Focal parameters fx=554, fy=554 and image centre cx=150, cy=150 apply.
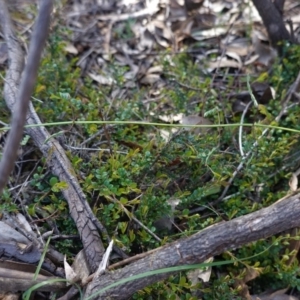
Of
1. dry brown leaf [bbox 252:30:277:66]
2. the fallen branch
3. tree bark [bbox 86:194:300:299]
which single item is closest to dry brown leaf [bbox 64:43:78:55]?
the fallen branch

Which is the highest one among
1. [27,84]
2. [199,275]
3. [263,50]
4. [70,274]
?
[27,84]

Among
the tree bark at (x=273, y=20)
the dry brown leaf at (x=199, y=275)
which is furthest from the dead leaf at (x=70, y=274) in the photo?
the tree bark at (x=273, y=20)

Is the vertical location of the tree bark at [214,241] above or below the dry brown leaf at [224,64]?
above

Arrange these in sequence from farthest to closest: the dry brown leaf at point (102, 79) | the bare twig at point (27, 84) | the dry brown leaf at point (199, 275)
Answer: the dry brown leaf at point (102, 79) → the dry brown leaf at point (199, 275) → the bare twig at point (27, 84)

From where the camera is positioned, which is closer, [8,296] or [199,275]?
[8,296]

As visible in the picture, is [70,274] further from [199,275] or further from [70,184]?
[199,275]

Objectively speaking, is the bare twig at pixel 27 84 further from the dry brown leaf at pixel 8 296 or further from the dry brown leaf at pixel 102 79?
the dry brown leaf at pixel 102 79

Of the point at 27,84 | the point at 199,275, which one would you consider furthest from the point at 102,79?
the point at 27,84

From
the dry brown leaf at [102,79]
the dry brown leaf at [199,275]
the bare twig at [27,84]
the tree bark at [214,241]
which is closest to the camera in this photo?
the bare twig at [27,84]

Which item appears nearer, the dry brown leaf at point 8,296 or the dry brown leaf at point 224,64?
the dry brown leaf at point 8,296
